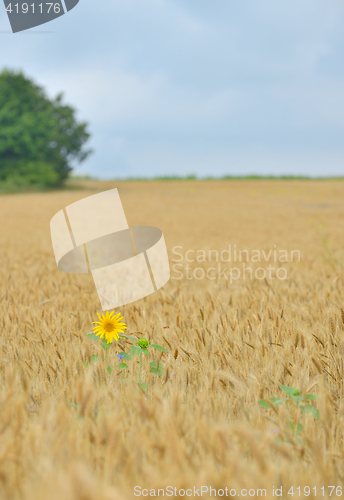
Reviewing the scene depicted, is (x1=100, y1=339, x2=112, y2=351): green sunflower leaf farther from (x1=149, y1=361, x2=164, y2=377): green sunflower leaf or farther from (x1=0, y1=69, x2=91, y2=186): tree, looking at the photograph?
(x1=0, y1=69, x2=91, y2=186): tree

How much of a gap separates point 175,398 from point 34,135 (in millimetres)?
31392

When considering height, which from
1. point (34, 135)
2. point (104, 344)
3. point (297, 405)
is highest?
point (34, 135)

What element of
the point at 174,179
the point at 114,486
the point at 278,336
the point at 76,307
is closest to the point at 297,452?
the point at 114,486

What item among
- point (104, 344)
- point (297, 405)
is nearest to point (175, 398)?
point (297, 405)

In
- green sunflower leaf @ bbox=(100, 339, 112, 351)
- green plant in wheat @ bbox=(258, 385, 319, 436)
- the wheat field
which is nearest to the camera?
the wheat field

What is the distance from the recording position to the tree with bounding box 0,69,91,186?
28.6 metres

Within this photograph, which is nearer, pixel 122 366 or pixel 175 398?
pixel 175 398

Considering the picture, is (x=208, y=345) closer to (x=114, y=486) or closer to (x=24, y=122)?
(x=114, y=486)

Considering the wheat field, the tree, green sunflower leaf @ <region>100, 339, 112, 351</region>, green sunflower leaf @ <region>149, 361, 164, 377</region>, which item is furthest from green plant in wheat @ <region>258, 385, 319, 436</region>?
the tree

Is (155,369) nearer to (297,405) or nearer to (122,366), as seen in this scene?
(122,366)

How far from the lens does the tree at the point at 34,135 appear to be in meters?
28.6

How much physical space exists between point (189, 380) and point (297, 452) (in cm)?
55

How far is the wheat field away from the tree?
28180 millimetres

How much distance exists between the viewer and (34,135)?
96.5ft
